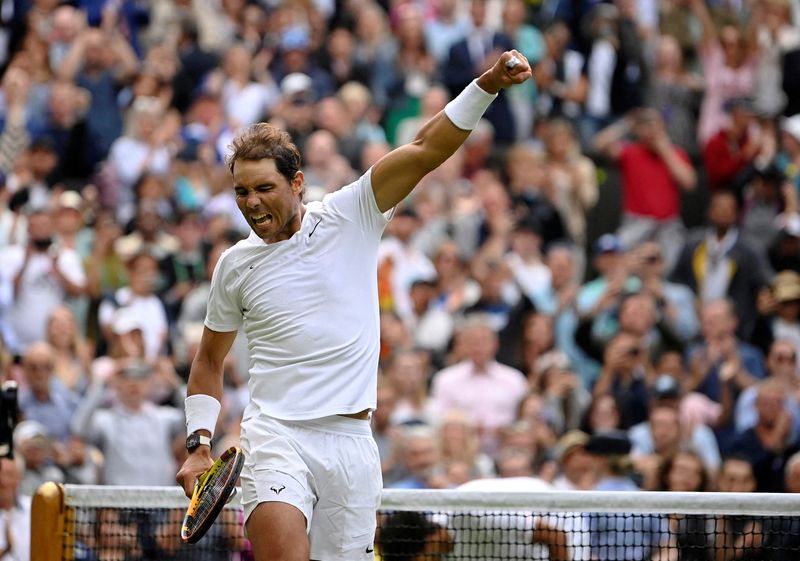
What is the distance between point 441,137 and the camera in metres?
6.78

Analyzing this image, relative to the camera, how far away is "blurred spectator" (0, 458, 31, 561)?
31.0 ft

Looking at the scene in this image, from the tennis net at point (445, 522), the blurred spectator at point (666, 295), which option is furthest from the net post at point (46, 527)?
the blurred spectator at point (666, 295)

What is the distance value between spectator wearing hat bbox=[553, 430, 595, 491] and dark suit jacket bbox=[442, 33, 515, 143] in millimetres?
6309

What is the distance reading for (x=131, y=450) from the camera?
40.4 feet

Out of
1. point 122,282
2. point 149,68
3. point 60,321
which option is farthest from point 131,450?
point 149,68

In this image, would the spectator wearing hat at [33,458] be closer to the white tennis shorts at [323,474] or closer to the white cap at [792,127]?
the white tennis shorts at [323,474]

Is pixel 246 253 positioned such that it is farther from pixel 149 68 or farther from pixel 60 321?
→ pixel 149 68

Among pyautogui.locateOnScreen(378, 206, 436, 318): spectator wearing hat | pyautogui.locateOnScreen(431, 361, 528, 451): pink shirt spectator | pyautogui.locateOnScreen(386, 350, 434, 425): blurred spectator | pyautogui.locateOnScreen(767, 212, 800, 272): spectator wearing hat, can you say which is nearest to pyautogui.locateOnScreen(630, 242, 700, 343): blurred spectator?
pyautogui.locateOnScreen(767, 212, 800, 272): spectator wearing hat

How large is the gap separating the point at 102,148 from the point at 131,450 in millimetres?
5238

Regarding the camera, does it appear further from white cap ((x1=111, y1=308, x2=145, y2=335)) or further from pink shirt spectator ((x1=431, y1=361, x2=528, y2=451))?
pink shirt spectator ((x1=431, y1=361, x2=528, y2=451))

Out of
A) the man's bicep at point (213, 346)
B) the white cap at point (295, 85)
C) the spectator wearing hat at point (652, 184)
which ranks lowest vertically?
the man's bicep at point (213, 346)

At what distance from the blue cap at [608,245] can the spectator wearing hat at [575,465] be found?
362 centimetres

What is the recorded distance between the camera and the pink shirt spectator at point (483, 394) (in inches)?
521

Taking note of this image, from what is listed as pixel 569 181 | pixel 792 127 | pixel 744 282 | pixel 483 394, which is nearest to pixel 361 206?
pixel 483 394
